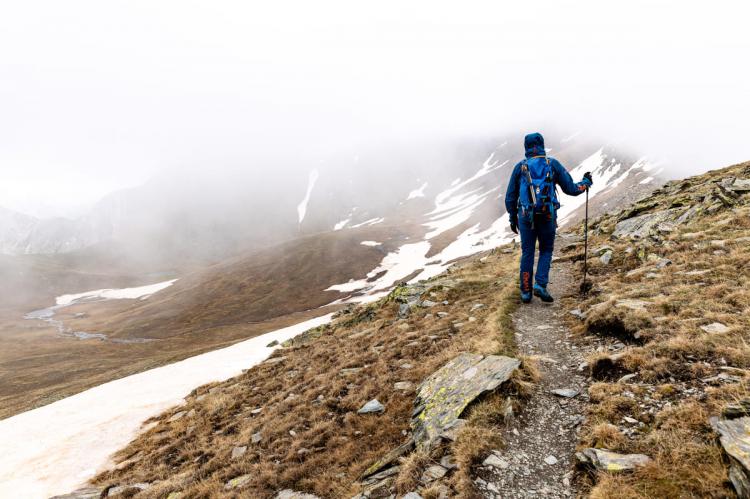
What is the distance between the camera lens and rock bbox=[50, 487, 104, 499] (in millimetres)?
11625

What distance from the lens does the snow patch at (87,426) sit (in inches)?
582

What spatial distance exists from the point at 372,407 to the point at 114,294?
17478cm

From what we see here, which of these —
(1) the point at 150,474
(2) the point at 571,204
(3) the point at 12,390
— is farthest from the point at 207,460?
(2) the point at 571,204

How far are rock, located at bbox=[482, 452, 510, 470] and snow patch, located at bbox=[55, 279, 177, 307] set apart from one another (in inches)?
6030

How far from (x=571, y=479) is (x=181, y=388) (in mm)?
24615

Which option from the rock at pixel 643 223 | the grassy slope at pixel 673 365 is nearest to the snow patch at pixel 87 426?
the grassy slope at pixel 673 365

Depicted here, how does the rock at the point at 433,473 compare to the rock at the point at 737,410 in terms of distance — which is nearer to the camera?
the rock at the point at 737,410

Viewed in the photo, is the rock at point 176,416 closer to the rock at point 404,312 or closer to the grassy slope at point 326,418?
the grassy slope at point 326,418

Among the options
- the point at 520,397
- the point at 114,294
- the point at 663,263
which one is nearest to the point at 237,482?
the point at 520,397

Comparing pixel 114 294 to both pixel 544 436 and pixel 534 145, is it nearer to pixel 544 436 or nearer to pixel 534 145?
pixel 534 145

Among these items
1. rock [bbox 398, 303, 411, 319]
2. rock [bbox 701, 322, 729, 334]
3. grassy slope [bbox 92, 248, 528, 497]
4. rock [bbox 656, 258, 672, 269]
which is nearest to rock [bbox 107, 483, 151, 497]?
grassy slope [bbox 92, 248, 528, 497]

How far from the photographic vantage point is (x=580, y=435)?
558 cm

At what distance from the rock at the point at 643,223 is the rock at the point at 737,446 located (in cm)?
1586

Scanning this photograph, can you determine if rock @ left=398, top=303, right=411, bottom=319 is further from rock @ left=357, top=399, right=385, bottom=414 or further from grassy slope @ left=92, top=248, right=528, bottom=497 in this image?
rock @ left=357, top=399, right=385, bottom=414
